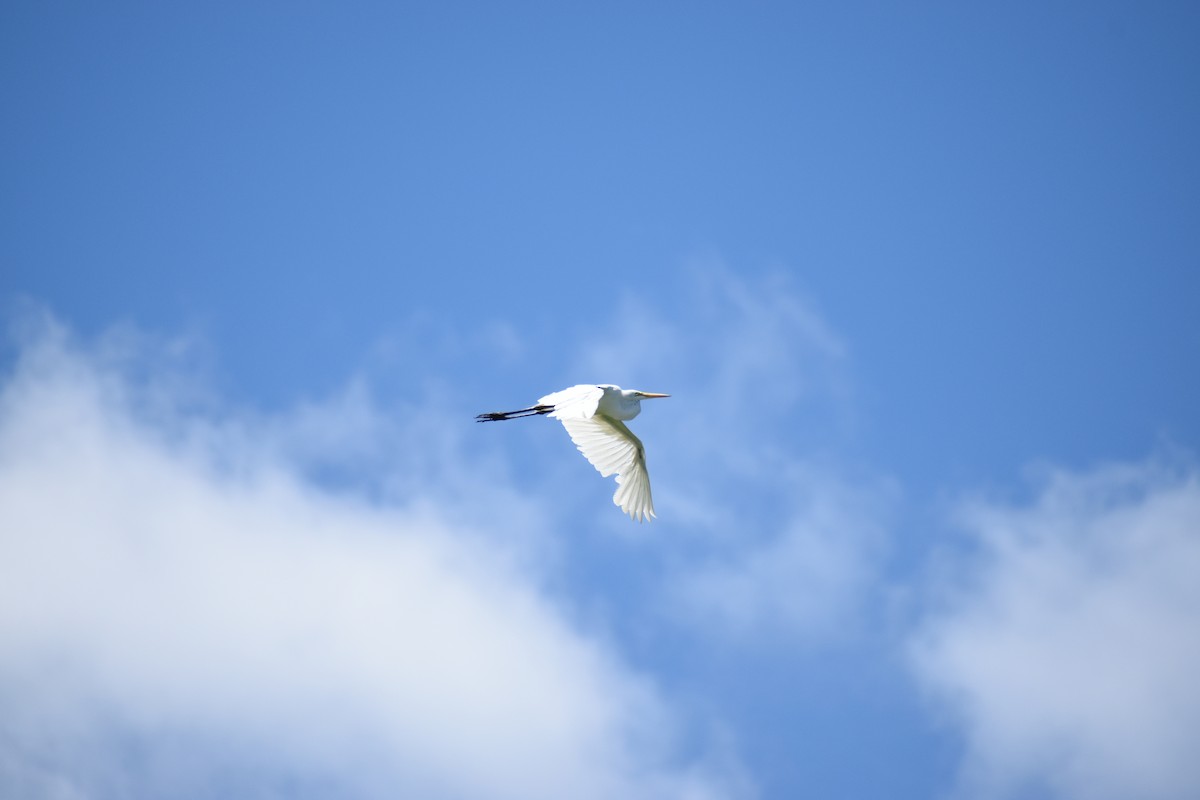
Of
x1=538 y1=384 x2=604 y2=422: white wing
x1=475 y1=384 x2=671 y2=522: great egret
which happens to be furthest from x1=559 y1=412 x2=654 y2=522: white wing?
x1=538 y1=384 x2=604 y2=422: white wing

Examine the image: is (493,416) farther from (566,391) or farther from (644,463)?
(644,463)

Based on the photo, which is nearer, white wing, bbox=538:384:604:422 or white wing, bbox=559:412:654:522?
white wing, bbox=538:384:604:422

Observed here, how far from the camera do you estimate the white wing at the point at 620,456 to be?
13524 millimetres

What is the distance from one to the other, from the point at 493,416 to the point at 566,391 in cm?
89

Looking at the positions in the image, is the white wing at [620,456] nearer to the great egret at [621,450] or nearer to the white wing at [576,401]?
the great egret at [621,450]

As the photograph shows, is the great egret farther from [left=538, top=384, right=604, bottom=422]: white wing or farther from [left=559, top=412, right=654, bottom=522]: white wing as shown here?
[left=538, top=384, right=604, bottom=422]: white wing

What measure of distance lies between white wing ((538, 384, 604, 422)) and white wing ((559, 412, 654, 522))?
34.2 inches

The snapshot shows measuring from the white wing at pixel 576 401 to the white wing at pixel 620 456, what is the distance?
87cm

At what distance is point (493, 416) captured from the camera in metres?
12.9

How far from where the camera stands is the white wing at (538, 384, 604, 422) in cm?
1127

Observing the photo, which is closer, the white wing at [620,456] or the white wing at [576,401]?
the white wing at [576,401]

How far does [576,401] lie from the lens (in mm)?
12031

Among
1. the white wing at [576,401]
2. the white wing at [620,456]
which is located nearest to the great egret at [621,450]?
the white wing at [620,456]

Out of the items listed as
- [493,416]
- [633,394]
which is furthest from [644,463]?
[493,416]
